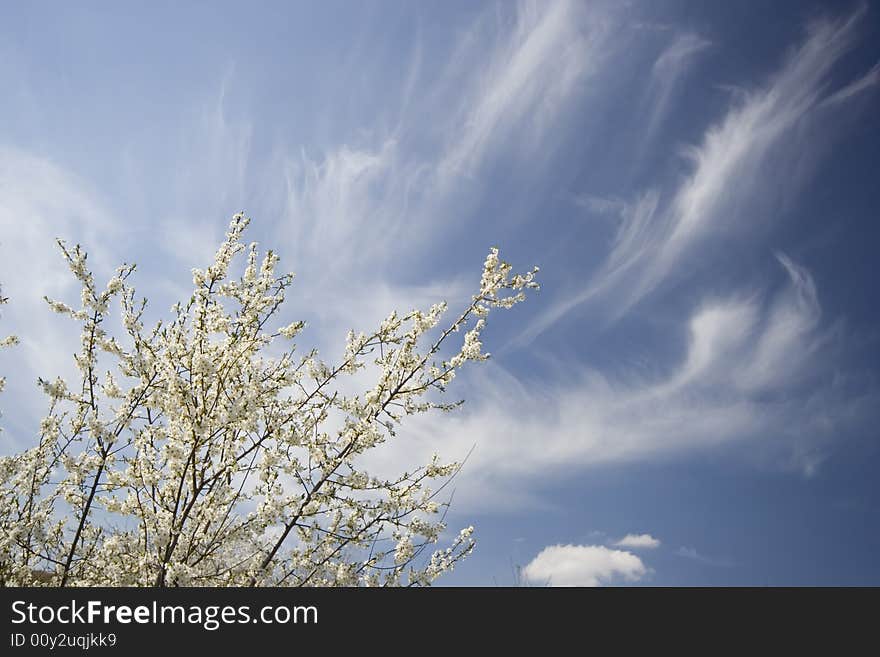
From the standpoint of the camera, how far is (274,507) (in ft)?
18.0

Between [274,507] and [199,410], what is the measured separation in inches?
52.6

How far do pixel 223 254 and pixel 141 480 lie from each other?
8.70 feet
